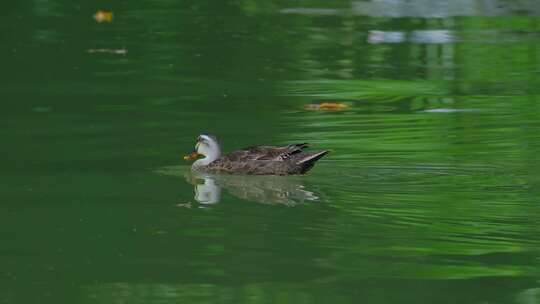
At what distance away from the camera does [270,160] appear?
491 inches

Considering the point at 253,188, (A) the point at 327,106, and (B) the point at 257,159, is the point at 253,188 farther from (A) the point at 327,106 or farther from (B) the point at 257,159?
(A) the point at 327,106

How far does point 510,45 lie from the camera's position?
2070 cm

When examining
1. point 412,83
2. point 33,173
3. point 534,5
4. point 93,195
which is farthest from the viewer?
point 534,5

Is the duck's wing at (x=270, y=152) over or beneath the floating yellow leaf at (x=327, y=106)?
over

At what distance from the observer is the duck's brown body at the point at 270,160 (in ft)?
40.5

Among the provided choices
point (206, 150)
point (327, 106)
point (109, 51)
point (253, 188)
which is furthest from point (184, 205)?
point (109, 51)

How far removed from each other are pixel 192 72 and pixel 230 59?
125 cm

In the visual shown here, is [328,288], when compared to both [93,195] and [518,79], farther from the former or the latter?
[518,79]

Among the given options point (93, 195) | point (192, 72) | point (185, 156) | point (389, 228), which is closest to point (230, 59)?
point (192, 72)

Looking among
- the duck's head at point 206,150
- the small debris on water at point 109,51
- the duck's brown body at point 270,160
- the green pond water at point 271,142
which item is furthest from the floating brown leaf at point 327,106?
the small debris on water at point 109,51

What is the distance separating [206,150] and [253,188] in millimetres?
827

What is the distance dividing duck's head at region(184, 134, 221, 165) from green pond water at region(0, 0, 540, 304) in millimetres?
133

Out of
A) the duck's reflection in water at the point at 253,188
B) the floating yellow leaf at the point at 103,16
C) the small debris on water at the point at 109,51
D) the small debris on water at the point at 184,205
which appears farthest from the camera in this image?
the floating yellow leaf at the point at 103,16

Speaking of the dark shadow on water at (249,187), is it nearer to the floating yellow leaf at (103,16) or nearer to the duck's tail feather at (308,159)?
the duck's tail feather at (308,159)
